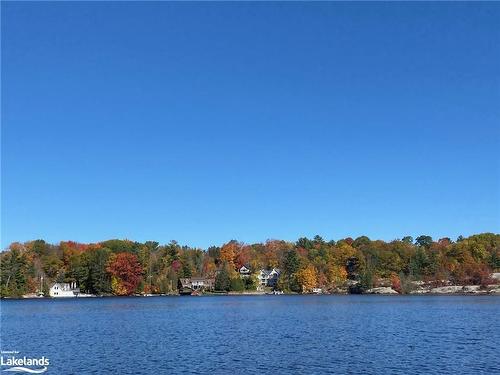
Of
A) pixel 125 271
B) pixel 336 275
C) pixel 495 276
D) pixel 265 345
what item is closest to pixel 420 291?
pixel 495 276

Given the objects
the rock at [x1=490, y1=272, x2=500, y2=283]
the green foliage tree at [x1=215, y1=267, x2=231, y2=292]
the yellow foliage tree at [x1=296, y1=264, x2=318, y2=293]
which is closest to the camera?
the rock at [x1=490, y1=272, x2=500, y2=283]

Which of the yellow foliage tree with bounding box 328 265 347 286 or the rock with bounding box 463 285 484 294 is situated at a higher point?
the yellow foliage tree with bounding box 328 265 347 286

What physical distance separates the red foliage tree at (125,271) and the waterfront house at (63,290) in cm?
1471

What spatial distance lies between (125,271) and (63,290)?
2271 cm

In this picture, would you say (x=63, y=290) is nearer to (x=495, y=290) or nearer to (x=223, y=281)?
(x=223, y=281)

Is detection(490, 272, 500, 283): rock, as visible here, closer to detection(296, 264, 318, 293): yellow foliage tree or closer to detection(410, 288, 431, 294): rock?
detection(410, 288, 431, 294): rock

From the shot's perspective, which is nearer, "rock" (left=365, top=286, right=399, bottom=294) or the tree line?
the tree line

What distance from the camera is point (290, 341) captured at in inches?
1993

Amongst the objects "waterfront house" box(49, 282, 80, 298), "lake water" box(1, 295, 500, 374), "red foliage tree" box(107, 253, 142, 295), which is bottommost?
"lake water" box(1, 295, 500, 374)

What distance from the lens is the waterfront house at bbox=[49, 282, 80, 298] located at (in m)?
170

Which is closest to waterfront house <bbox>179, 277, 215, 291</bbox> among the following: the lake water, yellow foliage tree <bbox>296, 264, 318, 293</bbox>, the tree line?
the tree line

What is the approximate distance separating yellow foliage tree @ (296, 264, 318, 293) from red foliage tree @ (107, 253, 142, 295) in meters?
55.2

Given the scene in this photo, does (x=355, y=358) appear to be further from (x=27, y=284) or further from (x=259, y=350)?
(x=27, y=284)

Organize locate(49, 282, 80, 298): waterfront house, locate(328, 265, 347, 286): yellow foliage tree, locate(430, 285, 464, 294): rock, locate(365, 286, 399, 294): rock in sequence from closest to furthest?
locate(49, 282, 80, 298): waterfront house
locate(430, 285, 464, 294): rock
locate(365, 286, 399, 294): rock
locate(328, 265, 347, 286): yellow foliage tree
